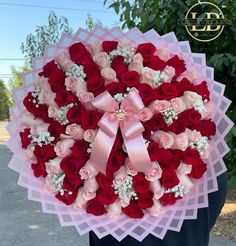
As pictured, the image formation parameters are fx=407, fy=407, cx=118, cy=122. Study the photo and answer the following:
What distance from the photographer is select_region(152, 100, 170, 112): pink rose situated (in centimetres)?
115

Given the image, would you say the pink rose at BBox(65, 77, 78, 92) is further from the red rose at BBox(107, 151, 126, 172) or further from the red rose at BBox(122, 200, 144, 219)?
the red rose at BBox(122, 200, 144, 219)

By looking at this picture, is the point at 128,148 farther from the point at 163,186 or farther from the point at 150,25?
the point at 150,25

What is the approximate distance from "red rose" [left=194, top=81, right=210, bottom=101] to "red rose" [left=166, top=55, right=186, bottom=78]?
0.07 m

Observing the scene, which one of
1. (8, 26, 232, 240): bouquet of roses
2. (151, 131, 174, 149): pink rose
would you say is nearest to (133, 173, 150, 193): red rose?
(8, 26, 232, 240): bouquet of roses

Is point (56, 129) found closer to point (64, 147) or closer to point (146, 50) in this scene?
point (64, 147)

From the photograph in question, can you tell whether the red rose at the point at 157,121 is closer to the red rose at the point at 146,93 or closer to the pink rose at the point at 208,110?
the red rose at the point at 146,93

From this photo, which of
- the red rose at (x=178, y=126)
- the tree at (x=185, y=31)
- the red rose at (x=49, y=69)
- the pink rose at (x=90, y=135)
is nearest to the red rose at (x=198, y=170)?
the red rose at (x=178, y=126)

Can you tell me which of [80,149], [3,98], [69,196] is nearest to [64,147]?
[80,149]

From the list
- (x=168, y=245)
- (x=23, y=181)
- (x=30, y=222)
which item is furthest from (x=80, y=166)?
(x=30, y=222)

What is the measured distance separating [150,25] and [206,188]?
243cm

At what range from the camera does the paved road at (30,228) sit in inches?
175

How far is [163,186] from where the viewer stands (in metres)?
1.19

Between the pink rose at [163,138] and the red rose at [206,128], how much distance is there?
120mm

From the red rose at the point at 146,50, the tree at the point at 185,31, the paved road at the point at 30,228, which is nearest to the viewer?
the red rose at the point at 146,50
